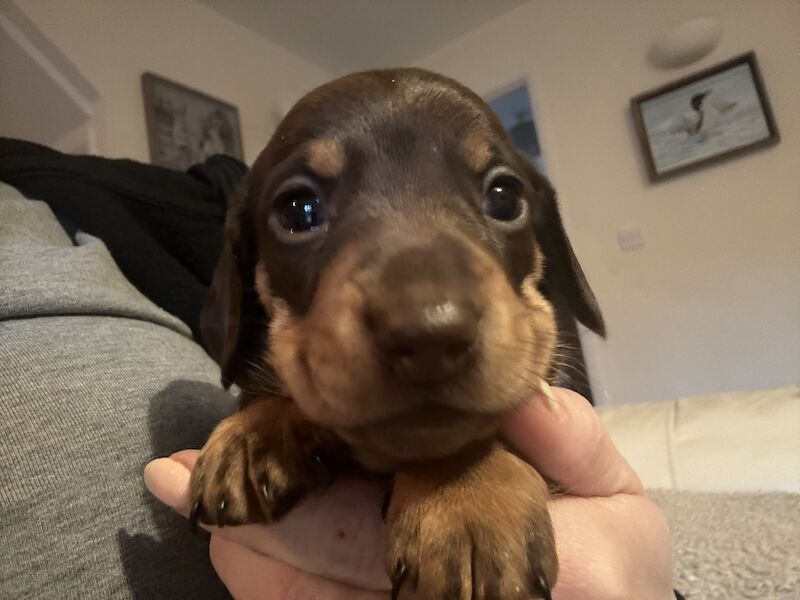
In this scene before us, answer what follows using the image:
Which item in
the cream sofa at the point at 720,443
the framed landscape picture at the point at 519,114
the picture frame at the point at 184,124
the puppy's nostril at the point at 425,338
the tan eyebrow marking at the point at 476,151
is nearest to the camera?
the puppy's nostril at the point at 425,338

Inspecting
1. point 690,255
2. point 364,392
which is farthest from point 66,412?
point 690,255

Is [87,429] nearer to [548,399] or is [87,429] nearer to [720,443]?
[548,399]

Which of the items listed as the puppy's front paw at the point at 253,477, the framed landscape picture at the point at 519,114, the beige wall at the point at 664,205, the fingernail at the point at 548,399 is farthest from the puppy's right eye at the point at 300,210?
the framed landscape picture at the point at 519,114

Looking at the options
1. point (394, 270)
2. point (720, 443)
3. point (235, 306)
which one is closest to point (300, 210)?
point (235, 306)

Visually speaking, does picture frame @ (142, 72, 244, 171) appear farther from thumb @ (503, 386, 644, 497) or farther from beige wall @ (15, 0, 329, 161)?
thumb @ (503, 386, 644, 497)

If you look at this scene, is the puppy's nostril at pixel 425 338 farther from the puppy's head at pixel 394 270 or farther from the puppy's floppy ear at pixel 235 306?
the puppy's floppy ear at pixel 235 306

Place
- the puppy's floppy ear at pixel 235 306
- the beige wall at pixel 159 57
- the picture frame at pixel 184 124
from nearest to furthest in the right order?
the puppy's floppy ear at pixel 235 306 → the beige wall at pixel 159 57 → the picture frame at pixel 184 124

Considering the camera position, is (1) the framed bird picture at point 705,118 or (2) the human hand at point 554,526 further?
(1) the framed bird picture at point 705,118
